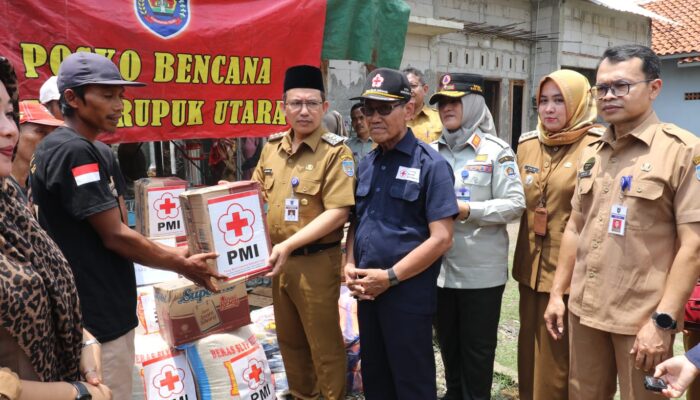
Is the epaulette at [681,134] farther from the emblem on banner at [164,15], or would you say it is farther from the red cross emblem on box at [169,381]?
the emblem on banner at [164,15]

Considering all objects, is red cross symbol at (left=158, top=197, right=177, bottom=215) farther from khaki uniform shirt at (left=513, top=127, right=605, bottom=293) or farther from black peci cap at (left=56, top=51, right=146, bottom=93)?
khaki uniform shirt at (left=513, top=127, right=605, bottom=293)

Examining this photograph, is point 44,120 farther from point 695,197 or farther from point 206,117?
point 695,197

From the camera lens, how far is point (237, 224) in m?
2.28

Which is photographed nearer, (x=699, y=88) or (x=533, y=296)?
(x=533, y=296)

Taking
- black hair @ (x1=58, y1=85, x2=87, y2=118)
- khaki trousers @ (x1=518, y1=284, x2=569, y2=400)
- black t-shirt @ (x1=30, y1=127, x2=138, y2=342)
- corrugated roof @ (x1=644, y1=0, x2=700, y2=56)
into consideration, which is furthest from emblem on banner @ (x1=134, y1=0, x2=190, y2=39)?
corrugated roof @ (x1=644, y1=0, x2=700, y2=56)

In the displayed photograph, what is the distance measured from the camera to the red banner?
10.1 ft

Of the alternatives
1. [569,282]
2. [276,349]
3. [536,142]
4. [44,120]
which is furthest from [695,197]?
[44,120]

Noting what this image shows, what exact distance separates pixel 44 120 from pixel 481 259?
2.56 metres

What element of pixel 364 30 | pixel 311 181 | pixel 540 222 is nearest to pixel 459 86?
pixel 540 222

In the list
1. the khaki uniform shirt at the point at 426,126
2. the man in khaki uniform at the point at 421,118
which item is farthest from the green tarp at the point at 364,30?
the khaki uniform shirt at the point at 426,126

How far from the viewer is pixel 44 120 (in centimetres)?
279

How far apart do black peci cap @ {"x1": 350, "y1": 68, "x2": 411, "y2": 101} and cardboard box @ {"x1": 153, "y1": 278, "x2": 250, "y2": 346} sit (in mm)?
1154

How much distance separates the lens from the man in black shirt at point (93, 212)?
1.91 metres

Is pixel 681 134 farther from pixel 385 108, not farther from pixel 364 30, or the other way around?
pixel 364 30
